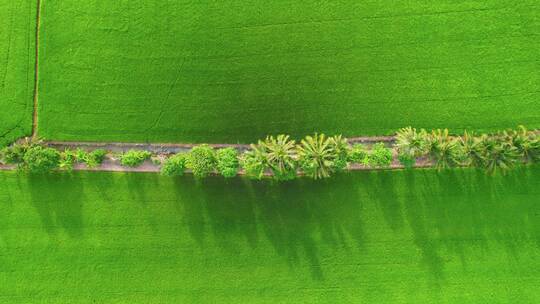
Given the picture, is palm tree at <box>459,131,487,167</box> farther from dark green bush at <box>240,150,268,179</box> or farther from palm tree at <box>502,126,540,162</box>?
dark green bush at <box>240,150,268,179</box>

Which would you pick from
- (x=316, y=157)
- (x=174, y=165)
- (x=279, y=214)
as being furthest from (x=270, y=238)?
(x=174, y=165)

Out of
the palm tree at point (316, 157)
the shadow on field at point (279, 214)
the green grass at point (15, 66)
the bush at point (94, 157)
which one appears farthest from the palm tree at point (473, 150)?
the green grass at point (15, 66)

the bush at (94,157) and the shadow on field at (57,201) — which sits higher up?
the bush at (94,157)

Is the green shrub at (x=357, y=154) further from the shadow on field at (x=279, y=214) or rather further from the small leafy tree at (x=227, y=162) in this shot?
the small leafy tree at (x=227, y=162)

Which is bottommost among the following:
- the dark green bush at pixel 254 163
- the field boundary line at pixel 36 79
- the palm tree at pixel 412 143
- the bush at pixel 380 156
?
the dark green bush at pixel 254 163

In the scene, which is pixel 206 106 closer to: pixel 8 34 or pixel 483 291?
pixel 8 34

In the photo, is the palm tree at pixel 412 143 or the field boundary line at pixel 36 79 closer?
the palm tree at pixel 412 143

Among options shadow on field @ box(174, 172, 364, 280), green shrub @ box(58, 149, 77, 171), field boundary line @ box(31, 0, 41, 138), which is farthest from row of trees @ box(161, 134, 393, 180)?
field boundary line @ box(31, 0, 41, 138)
